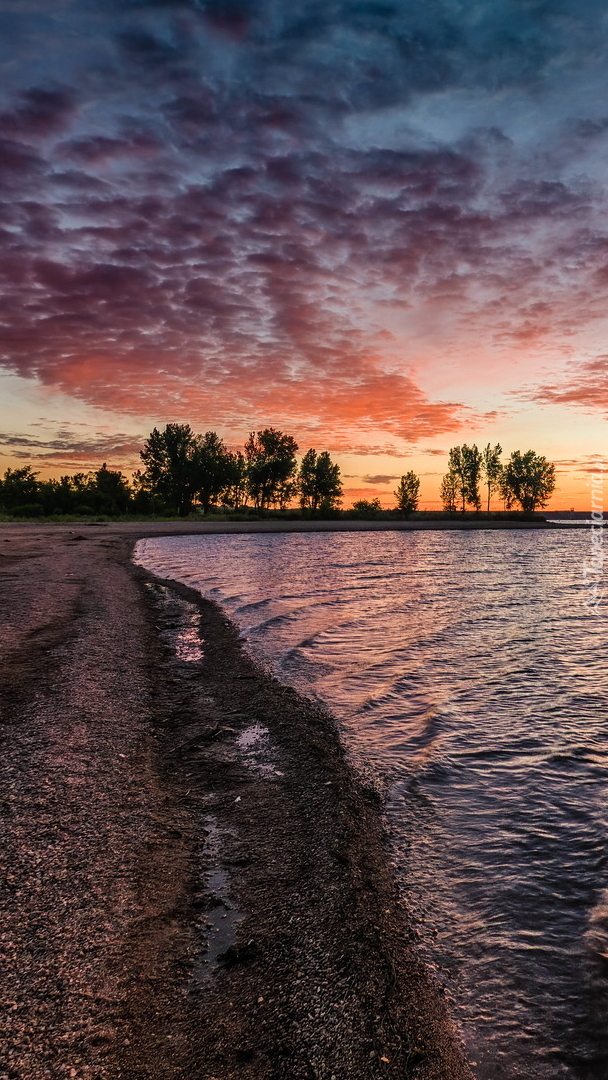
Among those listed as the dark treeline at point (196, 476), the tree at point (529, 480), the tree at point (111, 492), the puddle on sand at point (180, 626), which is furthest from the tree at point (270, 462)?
the puddle on sand at point (180, 626)

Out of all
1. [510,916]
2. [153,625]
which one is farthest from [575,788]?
[153,625]

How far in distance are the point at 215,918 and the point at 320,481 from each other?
481ft

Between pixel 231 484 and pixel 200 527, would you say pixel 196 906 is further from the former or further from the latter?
pixel 231 484

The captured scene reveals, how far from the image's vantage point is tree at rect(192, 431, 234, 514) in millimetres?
131375

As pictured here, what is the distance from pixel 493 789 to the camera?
6367 millimetres

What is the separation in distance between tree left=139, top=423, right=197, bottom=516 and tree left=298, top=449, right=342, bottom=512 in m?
31.5

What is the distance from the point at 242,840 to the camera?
5.00 m

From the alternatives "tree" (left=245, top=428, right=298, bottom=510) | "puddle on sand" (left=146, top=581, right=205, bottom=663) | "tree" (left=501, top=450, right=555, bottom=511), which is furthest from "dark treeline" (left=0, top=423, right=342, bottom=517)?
"puddle on sand" (left=146, top=581, right=205, bottom=663)

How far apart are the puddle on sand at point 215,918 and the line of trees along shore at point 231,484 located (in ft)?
347

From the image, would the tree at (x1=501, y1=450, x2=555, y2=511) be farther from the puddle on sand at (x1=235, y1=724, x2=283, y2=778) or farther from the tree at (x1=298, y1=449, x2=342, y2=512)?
the puddle on sand at (x1=235, y1=724, x2=283, y2=778)

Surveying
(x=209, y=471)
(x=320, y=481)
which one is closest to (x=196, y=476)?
(x=209, y=471)

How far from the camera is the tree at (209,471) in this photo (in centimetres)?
13138

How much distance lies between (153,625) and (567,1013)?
12547 mm

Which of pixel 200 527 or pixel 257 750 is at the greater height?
pixel 200 527
